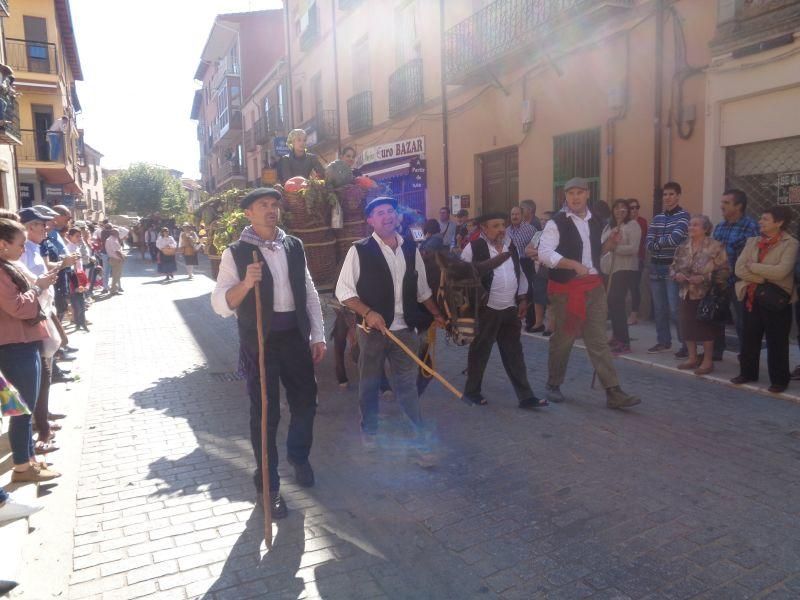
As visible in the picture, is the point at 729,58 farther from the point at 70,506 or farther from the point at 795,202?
the point at 70,506

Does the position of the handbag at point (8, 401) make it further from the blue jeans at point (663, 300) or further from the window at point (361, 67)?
the window at point (361, 67)

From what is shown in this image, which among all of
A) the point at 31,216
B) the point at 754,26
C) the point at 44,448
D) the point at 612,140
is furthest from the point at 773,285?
the point at 31,216

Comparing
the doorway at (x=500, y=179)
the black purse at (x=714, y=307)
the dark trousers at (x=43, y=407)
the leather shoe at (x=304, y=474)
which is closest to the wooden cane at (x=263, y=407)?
the leather shoe at (x=304, y=474)

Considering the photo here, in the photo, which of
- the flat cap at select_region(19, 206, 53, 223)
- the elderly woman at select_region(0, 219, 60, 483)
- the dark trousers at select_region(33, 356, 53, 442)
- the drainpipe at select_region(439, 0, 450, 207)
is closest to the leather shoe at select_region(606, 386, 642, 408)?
the elderly woman at select_region(0, 219, 60, 483)

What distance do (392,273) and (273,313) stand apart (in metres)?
0.98

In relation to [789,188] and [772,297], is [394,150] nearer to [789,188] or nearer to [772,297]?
[789,188]

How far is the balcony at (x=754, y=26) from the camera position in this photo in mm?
8117

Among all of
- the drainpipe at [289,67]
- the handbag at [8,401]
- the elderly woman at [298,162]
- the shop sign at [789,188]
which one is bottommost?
the handbag at [8,401]

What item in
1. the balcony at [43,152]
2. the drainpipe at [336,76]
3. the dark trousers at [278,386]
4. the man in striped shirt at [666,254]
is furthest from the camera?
the balcony at [43,152]

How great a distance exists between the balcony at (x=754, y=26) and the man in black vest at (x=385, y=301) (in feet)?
21.1

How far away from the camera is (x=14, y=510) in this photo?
375 cm

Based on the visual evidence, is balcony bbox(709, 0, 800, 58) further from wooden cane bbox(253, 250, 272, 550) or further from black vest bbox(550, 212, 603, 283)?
wooden cane bbox(253, 250, 272, 550)

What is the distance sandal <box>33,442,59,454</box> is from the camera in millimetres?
4927

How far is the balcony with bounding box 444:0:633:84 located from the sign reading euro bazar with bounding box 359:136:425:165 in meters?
2.62
